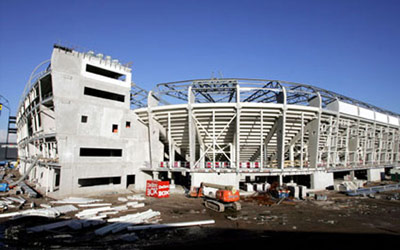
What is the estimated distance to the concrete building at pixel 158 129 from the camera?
24891mm

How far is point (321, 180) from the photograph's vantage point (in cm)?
2988

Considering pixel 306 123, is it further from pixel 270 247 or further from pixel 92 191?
pixel 92 191

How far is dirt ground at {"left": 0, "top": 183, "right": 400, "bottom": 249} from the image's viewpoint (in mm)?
11320

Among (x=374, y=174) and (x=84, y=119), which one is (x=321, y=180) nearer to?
(x=374, y=174)

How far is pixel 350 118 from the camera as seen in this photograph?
3316cm

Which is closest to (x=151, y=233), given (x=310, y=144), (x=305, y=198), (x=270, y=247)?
(x=270, y=247)

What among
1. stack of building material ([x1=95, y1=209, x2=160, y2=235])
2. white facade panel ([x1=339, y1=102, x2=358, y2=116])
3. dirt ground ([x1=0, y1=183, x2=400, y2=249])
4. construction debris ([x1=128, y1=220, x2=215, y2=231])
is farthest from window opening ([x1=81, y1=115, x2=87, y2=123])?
white facade panel ([x1=339, y1=102, x2=358, y2=116])

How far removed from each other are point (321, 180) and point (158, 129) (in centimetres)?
2340

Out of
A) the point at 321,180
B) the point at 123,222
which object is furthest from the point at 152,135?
the point at 321,180

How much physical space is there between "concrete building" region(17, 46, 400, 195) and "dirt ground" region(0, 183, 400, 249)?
23.1 ft

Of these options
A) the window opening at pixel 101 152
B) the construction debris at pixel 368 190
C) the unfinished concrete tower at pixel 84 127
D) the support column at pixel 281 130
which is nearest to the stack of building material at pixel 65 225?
the unfinished concrete tower at pixel 84 127

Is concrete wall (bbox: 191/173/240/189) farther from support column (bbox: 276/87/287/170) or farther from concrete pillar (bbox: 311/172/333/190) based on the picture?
concrete pillar (bbox: 311/172/333/190)

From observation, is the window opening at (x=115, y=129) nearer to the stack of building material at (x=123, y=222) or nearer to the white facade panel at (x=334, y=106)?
the stack of building material at (x=123, y=222)

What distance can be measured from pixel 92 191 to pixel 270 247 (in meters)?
21.9
